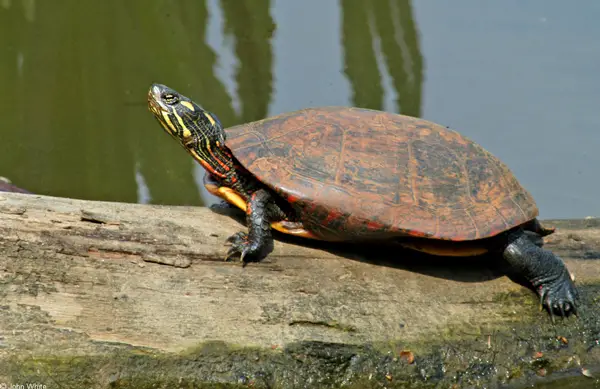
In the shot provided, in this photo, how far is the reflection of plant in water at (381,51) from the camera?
7.77m

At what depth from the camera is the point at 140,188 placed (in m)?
6.43

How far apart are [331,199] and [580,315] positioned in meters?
1.58

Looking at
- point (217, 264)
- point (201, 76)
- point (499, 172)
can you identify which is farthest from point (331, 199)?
point (201, 76)

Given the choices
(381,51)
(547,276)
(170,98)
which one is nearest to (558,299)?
(547,276)

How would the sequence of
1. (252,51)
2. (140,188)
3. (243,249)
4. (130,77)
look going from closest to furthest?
(243,249), (140,188), (130,77), (252,51)

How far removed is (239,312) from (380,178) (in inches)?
43.4

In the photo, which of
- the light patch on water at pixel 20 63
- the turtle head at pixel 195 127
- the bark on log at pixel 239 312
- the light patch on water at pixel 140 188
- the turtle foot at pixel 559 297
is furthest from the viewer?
the light patch on water at pixel 20 63

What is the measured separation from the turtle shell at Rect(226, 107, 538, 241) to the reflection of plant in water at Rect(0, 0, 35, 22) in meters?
6.01

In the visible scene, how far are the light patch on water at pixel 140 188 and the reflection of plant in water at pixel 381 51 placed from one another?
2448mm

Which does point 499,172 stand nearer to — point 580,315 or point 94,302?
point 580,315

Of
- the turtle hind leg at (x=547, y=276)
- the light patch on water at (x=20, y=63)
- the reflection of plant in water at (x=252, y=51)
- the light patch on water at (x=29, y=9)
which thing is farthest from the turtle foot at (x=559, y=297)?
the light patch on water at (x=29, y=9)

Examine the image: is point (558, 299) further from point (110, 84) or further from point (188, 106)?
point (110, 84)

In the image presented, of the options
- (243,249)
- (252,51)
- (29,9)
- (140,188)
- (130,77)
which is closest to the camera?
(243,249)

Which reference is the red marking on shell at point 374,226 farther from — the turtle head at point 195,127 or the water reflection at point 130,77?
the water reflection at point 130,77
